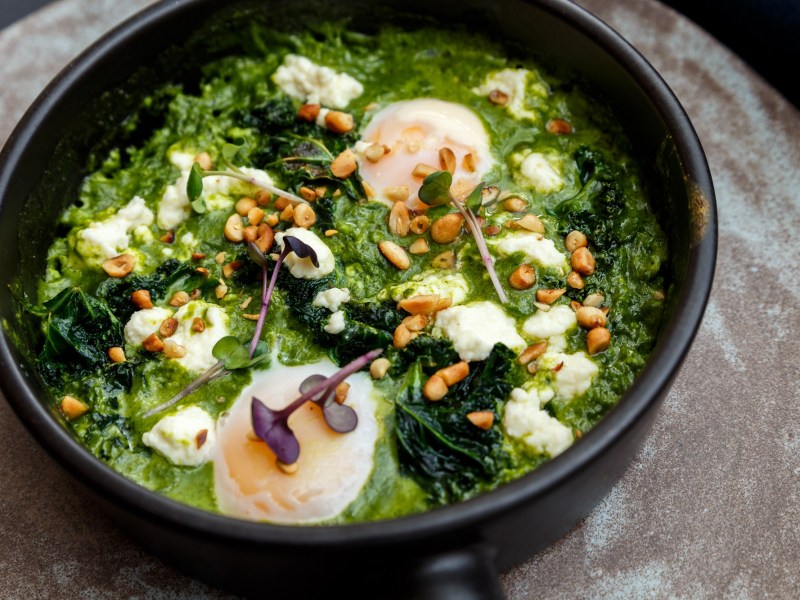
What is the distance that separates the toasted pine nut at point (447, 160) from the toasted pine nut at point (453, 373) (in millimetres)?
883

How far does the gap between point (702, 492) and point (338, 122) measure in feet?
6.78

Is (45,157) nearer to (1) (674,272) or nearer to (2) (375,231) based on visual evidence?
(2) (375,231)

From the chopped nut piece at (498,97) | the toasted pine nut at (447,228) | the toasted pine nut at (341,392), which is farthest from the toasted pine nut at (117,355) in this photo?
the chopped nut piece at (498,97)

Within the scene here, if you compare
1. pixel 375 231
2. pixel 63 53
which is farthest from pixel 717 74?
A: pixel 63 53

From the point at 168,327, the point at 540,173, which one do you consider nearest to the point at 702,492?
the point at 540,173

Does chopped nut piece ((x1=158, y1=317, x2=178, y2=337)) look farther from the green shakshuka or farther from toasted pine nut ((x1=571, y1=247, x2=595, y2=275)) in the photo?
toasted pine nut ((x1=571, y1=247, x2=595, y2=275))

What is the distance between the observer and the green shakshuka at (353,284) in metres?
2.96

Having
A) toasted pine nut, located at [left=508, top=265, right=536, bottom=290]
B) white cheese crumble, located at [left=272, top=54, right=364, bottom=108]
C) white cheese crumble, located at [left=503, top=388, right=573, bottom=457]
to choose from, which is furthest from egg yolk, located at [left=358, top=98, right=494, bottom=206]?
white cheese crumble, located at [left=503, top=388, right=573, bottom=457]

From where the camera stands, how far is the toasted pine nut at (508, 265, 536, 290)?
3219 mm

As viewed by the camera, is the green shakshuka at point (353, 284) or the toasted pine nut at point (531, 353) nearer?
the green shakshuka at point (353, 284)

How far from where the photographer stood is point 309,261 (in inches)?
129

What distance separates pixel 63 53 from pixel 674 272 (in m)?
3.19

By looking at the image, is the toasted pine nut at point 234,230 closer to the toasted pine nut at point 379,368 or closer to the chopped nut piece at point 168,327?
the chopped nut piece at point 168,327

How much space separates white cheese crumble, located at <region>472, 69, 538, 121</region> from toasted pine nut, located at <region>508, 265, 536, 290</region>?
0.84 meters
